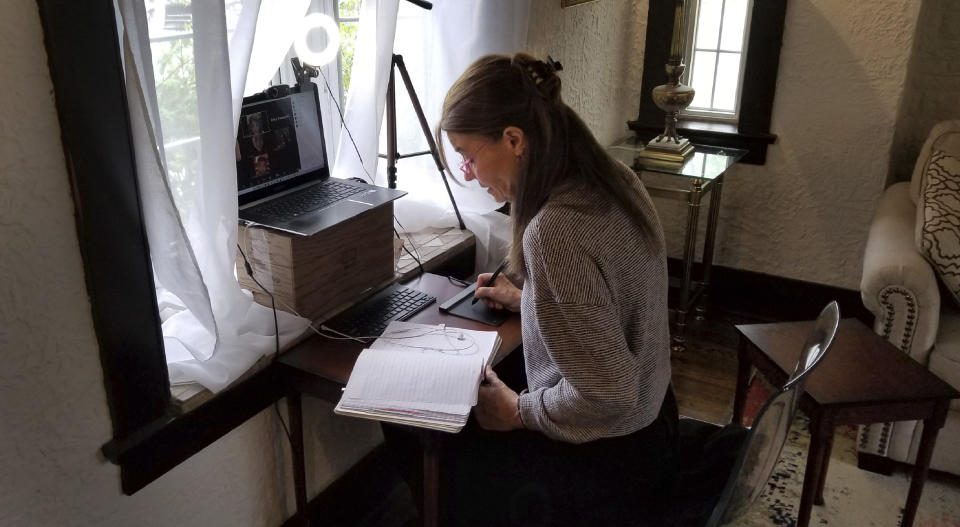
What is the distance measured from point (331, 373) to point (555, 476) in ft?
1.45

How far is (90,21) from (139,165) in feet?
0.72

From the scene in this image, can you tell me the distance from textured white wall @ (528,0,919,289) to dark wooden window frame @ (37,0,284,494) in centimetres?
152

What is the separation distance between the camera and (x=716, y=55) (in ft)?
10.00

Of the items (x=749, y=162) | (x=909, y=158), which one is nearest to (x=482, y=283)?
(x=749, y=162)

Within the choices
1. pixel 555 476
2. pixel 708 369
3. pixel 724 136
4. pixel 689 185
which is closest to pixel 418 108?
pixel 555 476

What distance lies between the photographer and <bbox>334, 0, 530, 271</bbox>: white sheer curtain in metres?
1.84

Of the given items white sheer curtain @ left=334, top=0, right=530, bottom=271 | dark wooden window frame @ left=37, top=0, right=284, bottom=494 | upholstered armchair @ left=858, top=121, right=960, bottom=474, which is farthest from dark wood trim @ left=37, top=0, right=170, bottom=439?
upholstered armchair @ left=858, top=121, right=960, bottom=474

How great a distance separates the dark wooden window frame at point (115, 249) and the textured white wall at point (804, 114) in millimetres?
1520

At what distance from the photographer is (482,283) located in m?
1.73

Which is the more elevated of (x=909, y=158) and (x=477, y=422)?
(x=909, y=158)

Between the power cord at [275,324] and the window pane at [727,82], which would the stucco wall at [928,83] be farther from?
the power cord at [275,324]

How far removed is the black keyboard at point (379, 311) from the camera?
159 centimetres

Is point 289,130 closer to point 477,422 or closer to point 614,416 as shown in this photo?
point 477,422

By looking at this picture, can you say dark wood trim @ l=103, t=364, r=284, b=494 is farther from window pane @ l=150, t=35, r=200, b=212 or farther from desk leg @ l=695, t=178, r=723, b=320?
desk leg @ l=695, t=178, r=723, b=320
